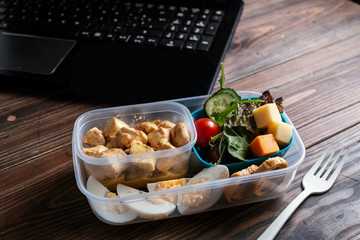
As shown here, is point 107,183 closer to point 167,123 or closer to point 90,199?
point 90,199

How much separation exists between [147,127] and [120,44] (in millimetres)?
361

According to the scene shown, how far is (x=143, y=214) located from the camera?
693 millimetres

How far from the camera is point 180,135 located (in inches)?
29.7

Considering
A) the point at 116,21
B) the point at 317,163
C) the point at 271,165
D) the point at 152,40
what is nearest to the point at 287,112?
the point at 317,163

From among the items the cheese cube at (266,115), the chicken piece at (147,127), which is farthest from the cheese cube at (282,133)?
the chicken piece at (147,127)

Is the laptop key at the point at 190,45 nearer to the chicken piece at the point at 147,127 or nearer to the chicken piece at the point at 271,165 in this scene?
the chicken piece at the point at 147,127

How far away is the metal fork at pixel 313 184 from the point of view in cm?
69

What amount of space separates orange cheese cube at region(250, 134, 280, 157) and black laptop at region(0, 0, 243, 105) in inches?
9.8

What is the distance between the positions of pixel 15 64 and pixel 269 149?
68 cm

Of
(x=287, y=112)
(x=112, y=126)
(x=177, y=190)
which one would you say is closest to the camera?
(x=177, y=190)

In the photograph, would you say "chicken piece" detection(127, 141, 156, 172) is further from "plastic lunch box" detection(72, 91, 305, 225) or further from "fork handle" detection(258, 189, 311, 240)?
"fork handle" detection(258, 189, 311, 240)

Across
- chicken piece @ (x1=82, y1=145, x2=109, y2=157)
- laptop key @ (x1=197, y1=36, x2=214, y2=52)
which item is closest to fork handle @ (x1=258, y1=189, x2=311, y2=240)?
chicken piece @ (x1=82, y1=145, x2=109, y2=157)

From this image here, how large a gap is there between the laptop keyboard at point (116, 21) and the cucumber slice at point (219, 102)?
237 millimetres

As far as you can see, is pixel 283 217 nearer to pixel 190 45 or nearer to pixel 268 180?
pixel 268 180
